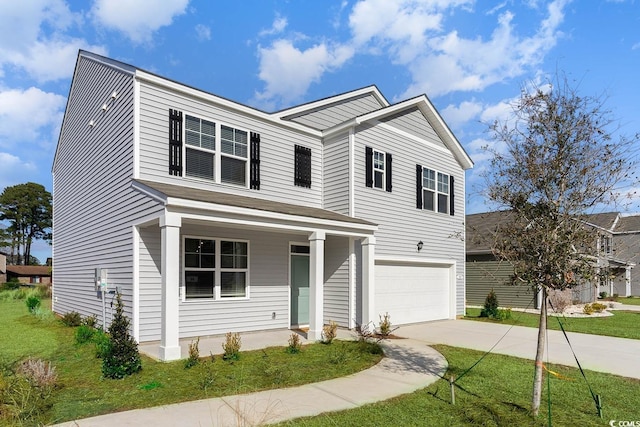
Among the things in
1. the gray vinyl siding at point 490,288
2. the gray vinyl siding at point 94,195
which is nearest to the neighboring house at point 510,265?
the gray vinyl siding at point 490,288

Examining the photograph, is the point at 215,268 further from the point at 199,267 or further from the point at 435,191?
the point at 435,191

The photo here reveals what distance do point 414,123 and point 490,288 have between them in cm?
1208

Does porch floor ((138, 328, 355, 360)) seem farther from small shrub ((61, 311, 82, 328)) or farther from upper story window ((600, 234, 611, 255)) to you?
upper story window ((600, 234, 611, 255))

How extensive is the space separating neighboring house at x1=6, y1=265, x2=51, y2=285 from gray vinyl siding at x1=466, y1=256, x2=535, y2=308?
4626cm

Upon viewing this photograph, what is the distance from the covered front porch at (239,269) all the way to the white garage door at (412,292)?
1490 mm

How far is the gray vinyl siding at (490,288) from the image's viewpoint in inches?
797

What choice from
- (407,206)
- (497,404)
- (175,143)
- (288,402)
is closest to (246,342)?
(288,402)

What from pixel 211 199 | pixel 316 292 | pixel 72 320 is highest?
pixel 211 199

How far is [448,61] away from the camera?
13.5m

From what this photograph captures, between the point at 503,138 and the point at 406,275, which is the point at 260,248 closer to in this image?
the point at 406,275

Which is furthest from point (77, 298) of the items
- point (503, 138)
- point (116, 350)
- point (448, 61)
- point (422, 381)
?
point (448, 61)

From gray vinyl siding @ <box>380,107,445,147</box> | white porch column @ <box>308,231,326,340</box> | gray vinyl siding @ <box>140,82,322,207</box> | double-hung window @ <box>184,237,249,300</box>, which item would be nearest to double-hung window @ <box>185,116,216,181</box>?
gray vinyl siding @ <box>140,82,322,207</box>

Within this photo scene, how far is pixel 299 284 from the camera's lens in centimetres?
1168

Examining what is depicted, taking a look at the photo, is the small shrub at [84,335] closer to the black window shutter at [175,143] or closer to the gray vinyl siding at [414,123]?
the black window shutter at [175,143]
